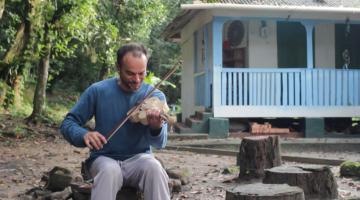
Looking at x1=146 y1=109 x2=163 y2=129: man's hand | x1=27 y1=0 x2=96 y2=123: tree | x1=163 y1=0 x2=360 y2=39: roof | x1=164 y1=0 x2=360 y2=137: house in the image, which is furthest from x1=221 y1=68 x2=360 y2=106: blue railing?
x1=146 y1=109 x2=163 y2=129: man's hand

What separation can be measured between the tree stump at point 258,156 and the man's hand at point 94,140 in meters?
3.86

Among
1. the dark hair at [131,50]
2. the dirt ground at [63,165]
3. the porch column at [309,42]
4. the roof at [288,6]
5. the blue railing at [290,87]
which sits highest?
the roof at [288,6]

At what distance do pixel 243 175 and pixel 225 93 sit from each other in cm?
623

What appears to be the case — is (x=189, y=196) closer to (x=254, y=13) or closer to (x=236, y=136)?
(x=236, y=136)

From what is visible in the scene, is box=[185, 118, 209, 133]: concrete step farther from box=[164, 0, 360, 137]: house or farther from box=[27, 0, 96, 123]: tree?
box=[27, 0, 96, 123]: tree

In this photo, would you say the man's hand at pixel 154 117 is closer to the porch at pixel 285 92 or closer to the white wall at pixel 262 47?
the porch at pixel 285 92

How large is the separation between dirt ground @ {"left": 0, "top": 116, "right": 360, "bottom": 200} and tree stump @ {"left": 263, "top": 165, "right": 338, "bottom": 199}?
0.37m

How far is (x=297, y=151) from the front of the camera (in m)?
11.9

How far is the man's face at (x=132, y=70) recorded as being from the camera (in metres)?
3.89

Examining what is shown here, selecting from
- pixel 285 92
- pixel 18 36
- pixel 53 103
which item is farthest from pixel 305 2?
pixel 53 103

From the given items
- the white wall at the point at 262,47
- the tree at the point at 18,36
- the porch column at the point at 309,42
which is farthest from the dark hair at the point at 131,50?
the white wall at the point at 262,47

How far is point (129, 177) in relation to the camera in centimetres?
396

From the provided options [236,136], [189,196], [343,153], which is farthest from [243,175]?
[236,136]

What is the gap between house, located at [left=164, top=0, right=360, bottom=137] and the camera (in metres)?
13.4
